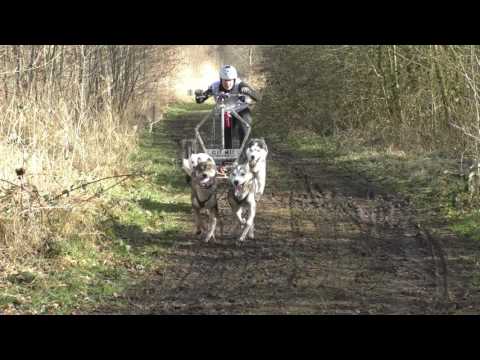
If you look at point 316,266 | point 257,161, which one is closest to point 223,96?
point 257,161

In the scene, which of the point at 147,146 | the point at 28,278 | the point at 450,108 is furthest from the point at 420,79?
the point at 28,278

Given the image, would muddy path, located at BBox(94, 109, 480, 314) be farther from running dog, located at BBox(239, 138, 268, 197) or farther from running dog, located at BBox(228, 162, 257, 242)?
running dog, located at BBox(239, 138, 268, 197)

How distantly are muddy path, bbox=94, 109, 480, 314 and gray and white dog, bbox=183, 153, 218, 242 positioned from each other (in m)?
0.27

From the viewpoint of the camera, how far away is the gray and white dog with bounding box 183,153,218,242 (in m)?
8.52

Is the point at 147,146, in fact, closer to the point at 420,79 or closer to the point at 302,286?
the point at 420,79

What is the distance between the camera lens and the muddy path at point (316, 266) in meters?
6.07

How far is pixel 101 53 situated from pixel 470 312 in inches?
434

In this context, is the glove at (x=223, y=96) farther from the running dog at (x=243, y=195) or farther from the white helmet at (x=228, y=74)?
the running dog at (x=243, y=195)

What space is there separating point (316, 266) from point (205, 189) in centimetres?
189

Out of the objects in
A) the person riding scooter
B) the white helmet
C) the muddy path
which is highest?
the white helmet

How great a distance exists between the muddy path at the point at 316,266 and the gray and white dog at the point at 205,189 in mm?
266

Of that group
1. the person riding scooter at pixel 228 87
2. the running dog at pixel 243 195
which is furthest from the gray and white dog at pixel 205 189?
the person riding scooter at pixel 228 87

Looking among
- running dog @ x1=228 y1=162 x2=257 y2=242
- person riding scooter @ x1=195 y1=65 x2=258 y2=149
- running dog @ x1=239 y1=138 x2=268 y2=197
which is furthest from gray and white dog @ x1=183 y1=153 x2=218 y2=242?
person riding scooter @ x1=195 y1=65 x2=258 y2=149

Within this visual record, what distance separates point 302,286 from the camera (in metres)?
6.61
